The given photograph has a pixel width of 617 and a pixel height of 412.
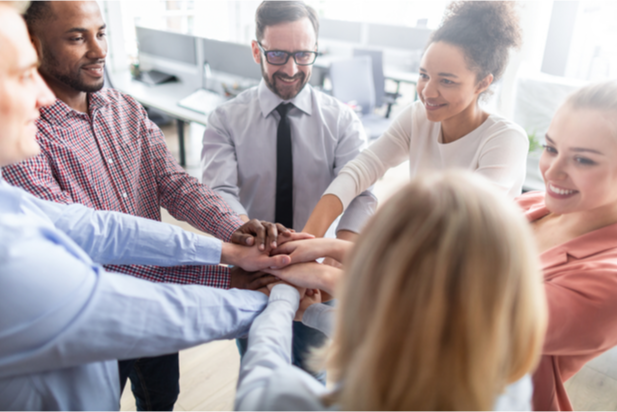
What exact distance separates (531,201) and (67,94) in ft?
4.92

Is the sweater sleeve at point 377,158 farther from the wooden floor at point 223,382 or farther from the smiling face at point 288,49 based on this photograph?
the wooden floor at point 223,382

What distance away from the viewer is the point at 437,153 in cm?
148

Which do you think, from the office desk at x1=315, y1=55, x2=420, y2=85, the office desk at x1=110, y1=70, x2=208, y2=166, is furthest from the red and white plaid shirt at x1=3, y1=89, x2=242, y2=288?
the office desk at x1=315, y1=55, x2=420, y2=85

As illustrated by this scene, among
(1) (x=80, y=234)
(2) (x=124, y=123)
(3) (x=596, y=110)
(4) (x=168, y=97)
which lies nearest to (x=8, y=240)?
(1) (x=80, y=234)

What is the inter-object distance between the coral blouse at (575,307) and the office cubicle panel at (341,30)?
6.06 meters

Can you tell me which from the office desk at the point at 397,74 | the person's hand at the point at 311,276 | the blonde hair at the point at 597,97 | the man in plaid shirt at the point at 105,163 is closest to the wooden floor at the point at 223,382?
the man in plaid shirt at the point at 105,163

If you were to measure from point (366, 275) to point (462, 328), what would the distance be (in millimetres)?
143

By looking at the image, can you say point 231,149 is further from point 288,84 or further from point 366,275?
point 366,275

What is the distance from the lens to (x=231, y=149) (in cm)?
169

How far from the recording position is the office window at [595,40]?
4188 mm

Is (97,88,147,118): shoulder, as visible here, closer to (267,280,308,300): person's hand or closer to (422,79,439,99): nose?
(267,280,308,300): person's hand

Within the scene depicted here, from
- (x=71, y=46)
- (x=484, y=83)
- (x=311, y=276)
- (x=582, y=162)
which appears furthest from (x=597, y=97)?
(x=71, y=46)

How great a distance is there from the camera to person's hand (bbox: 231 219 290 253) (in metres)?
1.29

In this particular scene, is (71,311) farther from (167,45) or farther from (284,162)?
(167,45)
